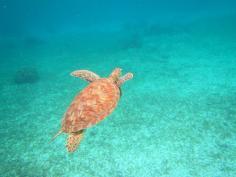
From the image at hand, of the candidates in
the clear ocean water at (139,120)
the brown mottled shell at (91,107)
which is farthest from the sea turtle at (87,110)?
the clear ocean water at (139,120)

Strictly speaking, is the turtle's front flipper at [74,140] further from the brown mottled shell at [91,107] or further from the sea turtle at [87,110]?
the brown mottled shell at [91,107]

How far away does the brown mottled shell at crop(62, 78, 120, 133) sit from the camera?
315 cm

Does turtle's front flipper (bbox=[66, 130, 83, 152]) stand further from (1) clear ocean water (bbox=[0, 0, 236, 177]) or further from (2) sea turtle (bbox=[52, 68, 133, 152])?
(1) clear ocean water (bbox=[0, 0, 236, 177])

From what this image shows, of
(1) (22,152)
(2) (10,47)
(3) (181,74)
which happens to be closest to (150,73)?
(3) (181,74)

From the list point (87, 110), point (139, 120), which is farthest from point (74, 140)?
point (139, 120)

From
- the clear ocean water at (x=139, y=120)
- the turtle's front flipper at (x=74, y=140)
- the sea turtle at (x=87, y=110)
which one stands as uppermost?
the sea turtle at (x=87, y=110)

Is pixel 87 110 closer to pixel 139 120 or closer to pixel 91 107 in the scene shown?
pixel 91 107

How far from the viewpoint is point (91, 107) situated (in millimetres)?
3268

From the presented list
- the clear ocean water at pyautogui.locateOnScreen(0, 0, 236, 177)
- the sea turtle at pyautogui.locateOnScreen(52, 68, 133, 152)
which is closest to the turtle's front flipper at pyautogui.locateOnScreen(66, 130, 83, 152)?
the sea turtle at pyautogui.locateOnScreen(52, 68, 133, 152)

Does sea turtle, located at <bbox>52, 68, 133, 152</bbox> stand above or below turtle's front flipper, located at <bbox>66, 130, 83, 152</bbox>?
above

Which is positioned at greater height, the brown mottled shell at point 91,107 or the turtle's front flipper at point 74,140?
the brown mottled shell at point 91,107

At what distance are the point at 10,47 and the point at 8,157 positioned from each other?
Result: 1742 cm

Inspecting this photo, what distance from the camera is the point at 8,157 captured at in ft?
20.2

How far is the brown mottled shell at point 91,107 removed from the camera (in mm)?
3150
